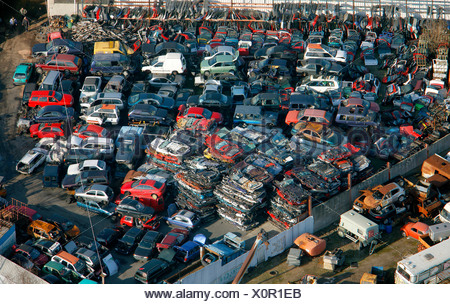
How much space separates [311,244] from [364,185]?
5.24 m

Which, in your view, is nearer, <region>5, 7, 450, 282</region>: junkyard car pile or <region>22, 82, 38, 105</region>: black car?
<region>5, 7, 450, 282</region>: junkyard car pile

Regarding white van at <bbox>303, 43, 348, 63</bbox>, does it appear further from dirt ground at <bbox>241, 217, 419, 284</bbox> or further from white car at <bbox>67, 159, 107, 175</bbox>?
dirt ground at <bbox>241, 217, 419, 284</bbox>

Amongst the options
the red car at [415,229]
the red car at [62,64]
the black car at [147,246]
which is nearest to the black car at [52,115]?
the red car at [62,64]

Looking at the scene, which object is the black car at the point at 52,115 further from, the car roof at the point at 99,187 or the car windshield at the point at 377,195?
the car windshield at the point at 377,195

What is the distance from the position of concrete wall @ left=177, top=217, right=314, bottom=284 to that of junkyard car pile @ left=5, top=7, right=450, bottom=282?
0.66 meters

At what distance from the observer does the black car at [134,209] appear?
115 feet

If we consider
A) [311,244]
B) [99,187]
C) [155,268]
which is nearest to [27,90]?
[99,187]

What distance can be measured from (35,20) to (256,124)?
2167cm

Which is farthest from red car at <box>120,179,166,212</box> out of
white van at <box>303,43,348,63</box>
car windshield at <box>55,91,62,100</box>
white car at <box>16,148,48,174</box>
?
white van at <box>303,43,348,63</box>

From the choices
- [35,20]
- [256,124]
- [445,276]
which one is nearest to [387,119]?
[256,124]

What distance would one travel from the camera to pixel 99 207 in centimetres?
3616

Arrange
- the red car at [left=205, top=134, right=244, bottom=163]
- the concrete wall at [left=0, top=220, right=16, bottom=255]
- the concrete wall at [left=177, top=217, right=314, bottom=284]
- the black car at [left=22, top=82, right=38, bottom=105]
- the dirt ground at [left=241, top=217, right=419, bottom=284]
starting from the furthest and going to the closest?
the black car at [left=22, top=82, right=38, bottom=105], the red car at [left=205, top=134, right=244, bottom=163], the concrete wall at [left=0, top=220, right=16, bottom=255], the dirt ground at [left=241, top=217, right=419, bottom=284], the concrete wall at [left=177, top=217, right=314, bottom=284]

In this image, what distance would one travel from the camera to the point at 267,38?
167ft

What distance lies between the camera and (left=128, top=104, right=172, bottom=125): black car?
1650 inches
